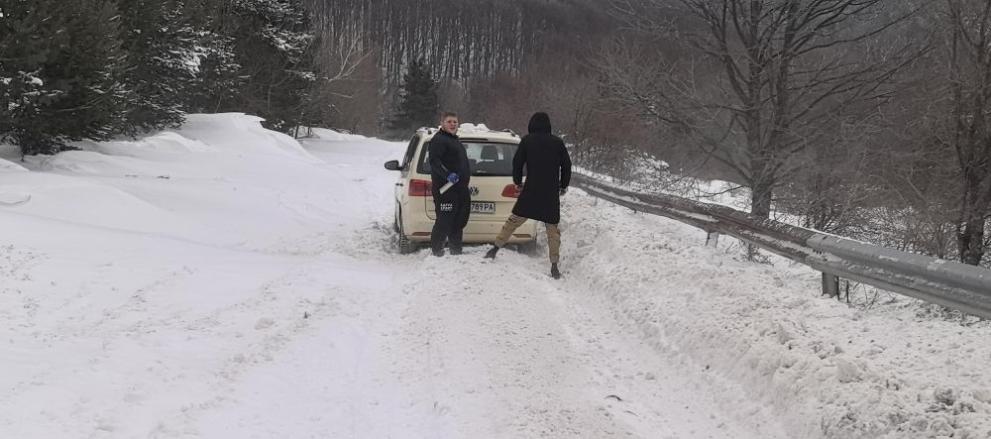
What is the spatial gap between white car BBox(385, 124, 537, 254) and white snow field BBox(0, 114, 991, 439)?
17.2 inches

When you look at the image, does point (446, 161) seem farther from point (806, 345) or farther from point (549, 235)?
point (806, 345)

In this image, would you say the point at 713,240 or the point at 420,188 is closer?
the point at 713,240

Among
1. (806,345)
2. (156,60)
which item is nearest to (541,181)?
(806,345)

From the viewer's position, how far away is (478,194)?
27.4 feet

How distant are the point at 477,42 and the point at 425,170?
5198 inches

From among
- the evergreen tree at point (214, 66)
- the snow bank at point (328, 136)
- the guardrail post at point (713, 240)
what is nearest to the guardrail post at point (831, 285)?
the guardrail post at point (713, 240)

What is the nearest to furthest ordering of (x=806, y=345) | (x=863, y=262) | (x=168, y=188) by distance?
(x=806, y=345), (x=863, y=262), (x=168, y=188)

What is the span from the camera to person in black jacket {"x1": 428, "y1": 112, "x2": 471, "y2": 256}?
7750mm

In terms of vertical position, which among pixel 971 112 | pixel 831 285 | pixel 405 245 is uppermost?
pixel 971 112

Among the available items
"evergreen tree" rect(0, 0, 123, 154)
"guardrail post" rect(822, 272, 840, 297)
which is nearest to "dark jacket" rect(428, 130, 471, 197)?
"guardrail post" rect(822, 272, 840, 297)

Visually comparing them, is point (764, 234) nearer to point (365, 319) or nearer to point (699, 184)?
point (365, 319)

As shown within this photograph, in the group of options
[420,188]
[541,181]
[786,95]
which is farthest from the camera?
[786,95]

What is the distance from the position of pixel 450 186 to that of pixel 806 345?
4.72 meters

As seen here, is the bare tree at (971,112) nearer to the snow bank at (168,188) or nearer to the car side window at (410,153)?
the car side window at (410,153)
